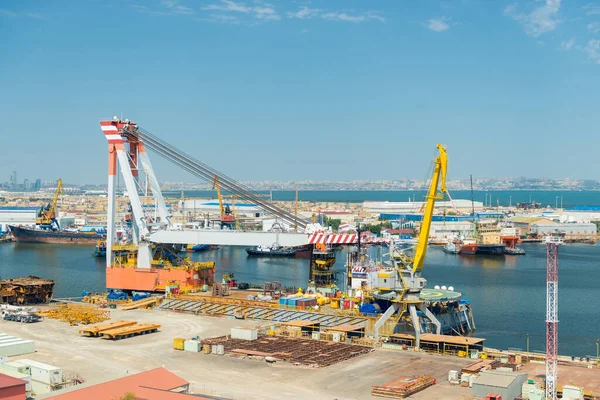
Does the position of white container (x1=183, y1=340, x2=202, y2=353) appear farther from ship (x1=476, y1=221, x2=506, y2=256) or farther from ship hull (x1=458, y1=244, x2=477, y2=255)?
ship (x1=476, y1=221, x2=506, y2=256)

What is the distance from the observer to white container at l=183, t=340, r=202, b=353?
98.8 feet

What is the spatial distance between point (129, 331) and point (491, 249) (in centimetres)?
6648

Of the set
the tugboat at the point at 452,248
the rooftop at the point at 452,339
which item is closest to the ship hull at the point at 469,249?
the tugboat at the point at 452,248

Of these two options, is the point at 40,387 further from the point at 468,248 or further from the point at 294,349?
the point at 468,248

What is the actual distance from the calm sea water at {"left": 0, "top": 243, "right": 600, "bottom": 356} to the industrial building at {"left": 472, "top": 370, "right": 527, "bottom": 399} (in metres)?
11.7

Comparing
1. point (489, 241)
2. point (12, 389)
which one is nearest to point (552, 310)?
point (12, 389)

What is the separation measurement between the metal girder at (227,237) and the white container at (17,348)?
53.2 feet

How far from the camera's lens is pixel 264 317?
3703 cm

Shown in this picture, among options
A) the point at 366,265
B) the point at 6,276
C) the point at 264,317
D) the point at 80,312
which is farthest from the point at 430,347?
the point at 6,276

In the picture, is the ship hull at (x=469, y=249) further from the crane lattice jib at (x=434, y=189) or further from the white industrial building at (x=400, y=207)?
the crane lattice jib at (x=434, y=189)

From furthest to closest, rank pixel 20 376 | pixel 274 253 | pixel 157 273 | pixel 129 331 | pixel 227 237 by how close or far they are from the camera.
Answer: pixel 274 253, pixel 227 237, pixel 157 273, pixel 129 331, pixel 20 376

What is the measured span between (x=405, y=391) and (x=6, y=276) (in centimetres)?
4627

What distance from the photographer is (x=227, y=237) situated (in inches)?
1843

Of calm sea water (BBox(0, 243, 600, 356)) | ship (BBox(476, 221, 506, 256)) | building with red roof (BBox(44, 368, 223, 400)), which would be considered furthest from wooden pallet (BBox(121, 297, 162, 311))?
ship (BBox(476, 221, 506, 256))
